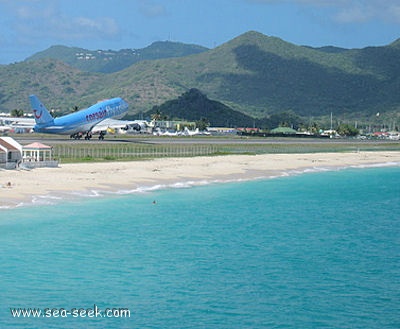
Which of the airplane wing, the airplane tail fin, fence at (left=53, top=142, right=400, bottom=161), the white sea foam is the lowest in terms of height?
the white sea foam

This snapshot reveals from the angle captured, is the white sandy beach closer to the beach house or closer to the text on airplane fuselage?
the beach house

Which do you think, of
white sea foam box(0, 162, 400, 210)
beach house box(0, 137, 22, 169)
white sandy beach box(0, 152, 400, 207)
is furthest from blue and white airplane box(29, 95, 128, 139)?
white sea foam box(0, 162, 400, 210)

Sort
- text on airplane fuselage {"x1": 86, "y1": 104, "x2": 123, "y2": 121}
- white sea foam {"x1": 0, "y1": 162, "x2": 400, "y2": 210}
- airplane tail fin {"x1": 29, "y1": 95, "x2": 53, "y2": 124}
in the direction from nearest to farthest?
white sea foam {"x1": 0, "y1": 162, "x2": 400, "y2": 210} < airplane tail fin {"x1": 29, "y1": 95, "x2": 53, "y2": 124} < text on airplane fuselage {"x1": 86, "y1": 104, "x2": 123, "y2": 121}

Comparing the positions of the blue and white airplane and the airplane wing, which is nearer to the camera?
the blue and white airplane

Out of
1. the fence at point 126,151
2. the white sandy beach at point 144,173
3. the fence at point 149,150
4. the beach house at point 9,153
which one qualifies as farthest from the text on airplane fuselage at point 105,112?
the beach house at point 9,153

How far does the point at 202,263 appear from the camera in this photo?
119 feet

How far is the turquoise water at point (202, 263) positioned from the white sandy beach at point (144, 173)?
423 centimetres

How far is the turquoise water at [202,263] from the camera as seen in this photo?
28.3 meters

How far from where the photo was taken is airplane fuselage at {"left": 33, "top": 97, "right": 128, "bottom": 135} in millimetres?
108250

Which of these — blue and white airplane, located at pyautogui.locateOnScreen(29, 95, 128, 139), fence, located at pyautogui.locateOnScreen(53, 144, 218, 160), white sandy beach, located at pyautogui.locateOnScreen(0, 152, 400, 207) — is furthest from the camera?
blue and white airplane, located at pyautogui.locateOnScreen(29, 95, 128, 139)

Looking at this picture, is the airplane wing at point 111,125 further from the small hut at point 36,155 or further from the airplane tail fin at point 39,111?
the small hut at point 36,155

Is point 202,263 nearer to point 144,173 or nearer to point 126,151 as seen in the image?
point 144,173

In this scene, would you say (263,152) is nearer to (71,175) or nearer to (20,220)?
(71,175)

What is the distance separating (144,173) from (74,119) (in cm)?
3820
